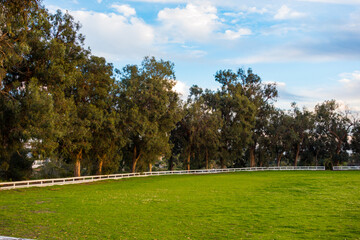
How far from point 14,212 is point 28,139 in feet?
35.1

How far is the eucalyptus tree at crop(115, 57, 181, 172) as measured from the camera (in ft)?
135

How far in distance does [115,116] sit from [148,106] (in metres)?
6.68

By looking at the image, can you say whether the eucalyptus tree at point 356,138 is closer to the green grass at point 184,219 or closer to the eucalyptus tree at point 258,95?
the eucalyptus tree at point 258,95

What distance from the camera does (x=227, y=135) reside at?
2365 inches

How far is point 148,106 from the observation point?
4416 centimetres

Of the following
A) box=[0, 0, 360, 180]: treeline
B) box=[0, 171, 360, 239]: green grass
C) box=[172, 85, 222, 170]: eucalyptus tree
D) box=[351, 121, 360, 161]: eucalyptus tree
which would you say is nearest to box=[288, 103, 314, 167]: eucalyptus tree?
box=[0, 0, 360, 180]: treeline

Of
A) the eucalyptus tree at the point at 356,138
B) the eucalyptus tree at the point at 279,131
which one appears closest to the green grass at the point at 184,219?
the eucalyptus tree at the point at 279,131

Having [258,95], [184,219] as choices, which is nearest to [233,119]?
[258,95]

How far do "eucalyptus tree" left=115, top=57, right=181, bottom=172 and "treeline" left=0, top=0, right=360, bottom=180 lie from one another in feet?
0.47

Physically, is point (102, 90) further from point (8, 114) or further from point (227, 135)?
point (227, 135)

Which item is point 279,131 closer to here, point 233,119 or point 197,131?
point 233,119

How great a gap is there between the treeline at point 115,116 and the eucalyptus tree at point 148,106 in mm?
142

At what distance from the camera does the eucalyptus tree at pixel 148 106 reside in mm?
41219

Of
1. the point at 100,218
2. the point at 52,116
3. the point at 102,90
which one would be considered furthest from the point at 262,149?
the point at 100,218
